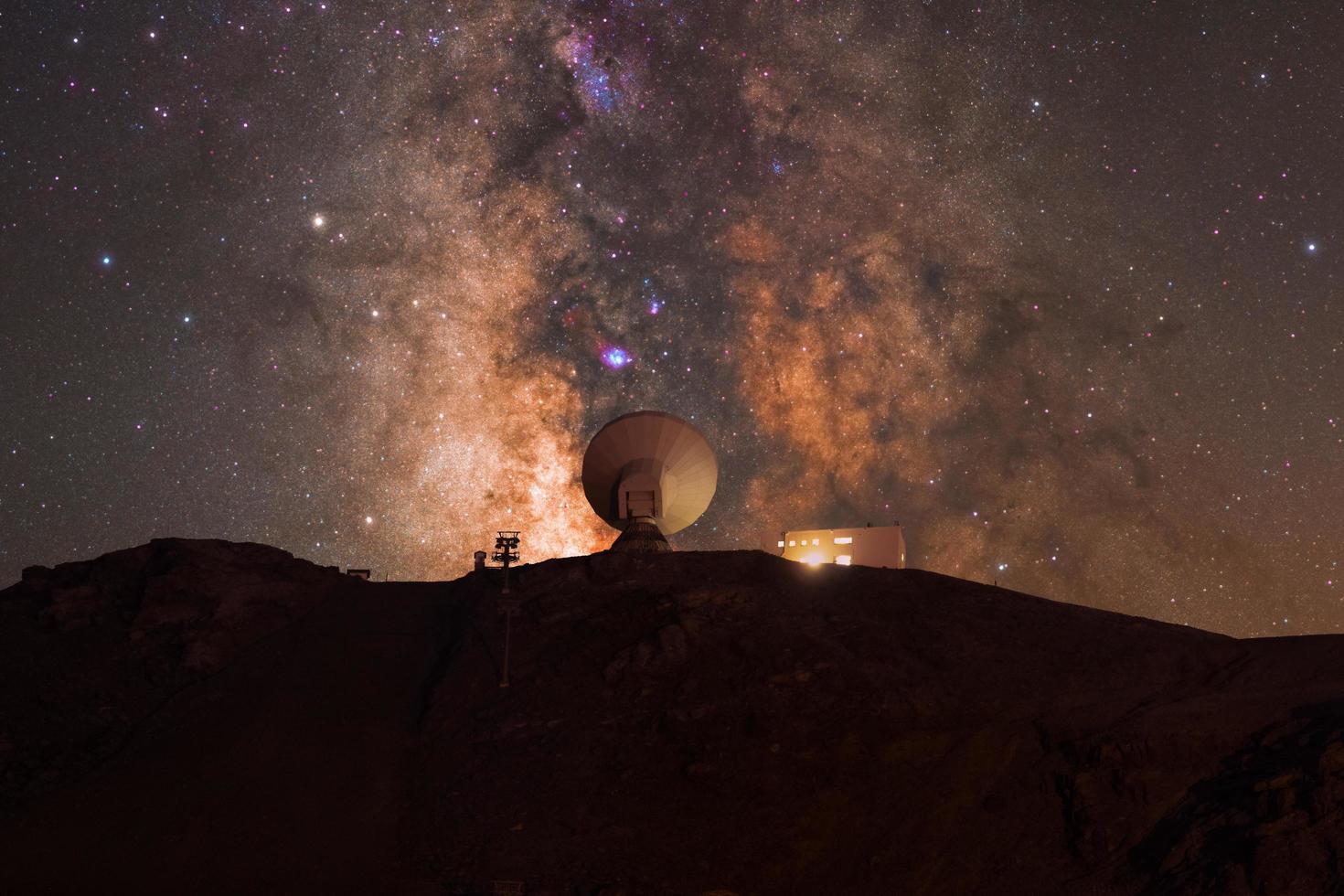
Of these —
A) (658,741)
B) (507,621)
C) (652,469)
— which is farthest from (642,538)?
(658,741)

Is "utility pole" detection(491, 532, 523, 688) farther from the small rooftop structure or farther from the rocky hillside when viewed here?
the small rooftop structure

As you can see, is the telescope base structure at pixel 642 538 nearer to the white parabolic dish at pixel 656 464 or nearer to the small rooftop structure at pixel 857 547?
the white parabolic dish at pixel 656 464

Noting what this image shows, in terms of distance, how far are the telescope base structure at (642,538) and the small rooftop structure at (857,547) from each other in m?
10.2

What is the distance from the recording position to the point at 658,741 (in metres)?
24.7

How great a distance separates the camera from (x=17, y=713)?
89.1 ft

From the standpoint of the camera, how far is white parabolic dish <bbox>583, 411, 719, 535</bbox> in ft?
147

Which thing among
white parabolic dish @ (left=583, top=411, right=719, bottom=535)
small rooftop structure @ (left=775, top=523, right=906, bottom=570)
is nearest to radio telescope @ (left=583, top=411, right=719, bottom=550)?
white parabolic dish @ (left=583, top=411, right=719, bottom=535)

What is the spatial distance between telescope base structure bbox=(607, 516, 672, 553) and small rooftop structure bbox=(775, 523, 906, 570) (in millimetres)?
10160

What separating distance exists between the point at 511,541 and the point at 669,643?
8.84 meters

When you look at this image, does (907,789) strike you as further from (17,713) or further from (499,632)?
(17,713)

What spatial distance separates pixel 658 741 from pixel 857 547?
28.2 m

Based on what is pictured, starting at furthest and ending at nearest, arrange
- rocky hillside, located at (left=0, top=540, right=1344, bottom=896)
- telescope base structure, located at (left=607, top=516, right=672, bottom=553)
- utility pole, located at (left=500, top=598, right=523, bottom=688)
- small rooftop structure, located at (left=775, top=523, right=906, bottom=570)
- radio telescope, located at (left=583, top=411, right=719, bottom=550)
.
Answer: small rooftop structure, located at (left=775, top=523, right=906, bottom=570) < radio telescope, located at (left=583, top=411, right=719, bottom=550) < telescope base structure, located at (left=607, top=516, right=672, bottom=553) < utility pole, located at (left=500, top=598, right=523, bottom=688) < rocky hillside, located at (left=0, top=540, right=1344, bottom=896)

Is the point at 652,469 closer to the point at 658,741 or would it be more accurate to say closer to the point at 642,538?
the point at 642,538

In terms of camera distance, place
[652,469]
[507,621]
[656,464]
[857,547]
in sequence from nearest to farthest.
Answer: [507,621] < [652,469] < [656,464] < [857,547]
